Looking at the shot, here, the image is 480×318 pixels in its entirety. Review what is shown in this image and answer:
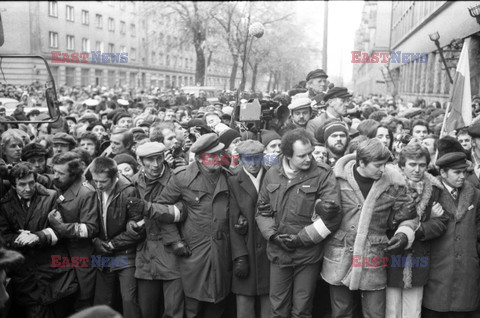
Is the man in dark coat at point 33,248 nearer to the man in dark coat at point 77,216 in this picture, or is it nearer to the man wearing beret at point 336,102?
the man in dark coat at point 77,216

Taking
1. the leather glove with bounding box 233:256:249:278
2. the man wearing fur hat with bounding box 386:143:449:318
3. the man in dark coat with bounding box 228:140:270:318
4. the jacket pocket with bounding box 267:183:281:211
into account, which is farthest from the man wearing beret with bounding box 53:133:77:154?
the man wearing fur hat with bounding box 386:143:449:318

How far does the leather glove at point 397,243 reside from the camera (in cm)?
375

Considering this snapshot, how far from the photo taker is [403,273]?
3.97 meters

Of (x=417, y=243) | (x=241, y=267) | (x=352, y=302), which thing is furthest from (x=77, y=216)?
(x=417, y=243)

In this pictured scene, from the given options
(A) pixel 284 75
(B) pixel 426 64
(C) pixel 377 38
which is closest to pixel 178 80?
(B) pixel 426 64

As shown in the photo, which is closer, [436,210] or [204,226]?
[436,210]

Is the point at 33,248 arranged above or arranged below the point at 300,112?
below

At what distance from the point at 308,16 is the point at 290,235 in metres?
27.2

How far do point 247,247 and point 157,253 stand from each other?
835 millimetres

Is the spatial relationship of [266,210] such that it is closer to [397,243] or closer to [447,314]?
[397,243]

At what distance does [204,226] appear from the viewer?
14.0ft

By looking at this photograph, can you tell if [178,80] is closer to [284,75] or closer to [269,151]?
[284,75]

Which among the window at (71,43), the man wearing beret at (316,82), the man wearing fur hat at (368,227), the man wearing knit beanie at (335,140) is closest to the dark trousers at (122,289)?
the man wearing fur hat at (368,227)

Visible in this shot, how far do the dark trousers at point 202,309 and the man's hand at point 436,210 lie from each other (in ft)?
6.63
